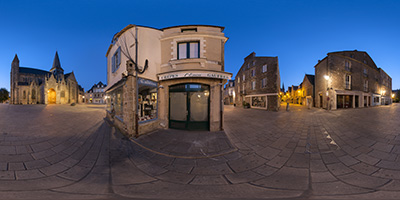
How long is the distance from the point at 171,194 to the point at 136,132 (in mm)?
4482

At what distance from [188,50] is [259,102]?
65.7 ft

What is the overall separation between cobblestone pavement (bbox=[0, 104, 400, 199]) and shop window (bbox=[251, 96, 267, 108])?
18.2m

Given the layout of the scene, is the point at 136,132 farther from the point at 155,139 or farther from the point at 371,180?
the point at 371,180

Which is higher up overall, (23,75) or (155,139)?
(23,75)

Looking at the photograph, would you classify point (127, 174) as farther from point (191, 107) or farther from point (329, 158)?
point (329, 158)

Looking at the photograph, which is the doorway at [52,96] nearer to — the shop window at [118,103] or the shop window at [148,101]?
the shop window at [118,103]

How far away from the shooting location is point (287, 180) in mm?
3105

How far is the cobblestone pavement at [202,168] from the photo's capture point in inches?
108

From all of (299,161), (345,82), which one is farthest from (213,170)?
(345,82)

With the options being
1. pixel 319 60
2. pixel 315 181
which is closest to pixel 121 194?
pixel 315 181

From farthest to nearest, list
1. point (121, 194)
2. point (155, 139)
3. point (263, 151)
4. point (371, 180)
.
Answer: point (155, 139)
point (263, 151)
point (371, 180)
point (121, 194)

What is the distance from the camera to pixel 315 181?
9.96ft

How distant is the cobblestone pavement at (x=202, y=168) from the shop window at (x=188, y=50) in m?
4.93

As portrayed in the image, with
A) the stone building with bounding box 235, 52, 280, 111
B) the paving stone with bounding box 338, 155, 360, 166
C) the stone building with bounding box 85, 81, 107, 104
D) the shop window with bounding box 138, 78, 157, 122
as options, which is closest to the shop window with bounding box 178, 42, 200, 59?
the shop window with bounding box 138, 78, 157, 122
